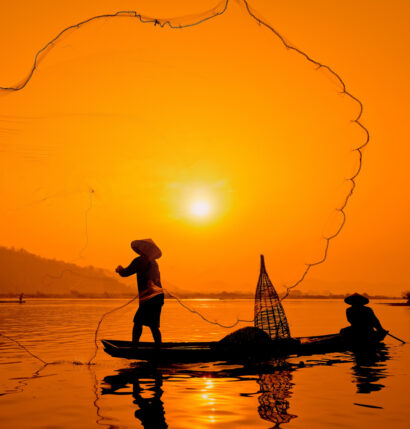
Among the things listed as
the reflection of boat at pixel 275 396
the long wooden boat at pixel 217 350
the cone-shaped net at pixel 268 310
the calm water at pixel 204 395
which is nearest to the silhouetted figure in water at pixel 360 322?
the long wooden boat at pixel 217 350

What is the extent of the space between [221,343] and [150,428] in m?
8.05

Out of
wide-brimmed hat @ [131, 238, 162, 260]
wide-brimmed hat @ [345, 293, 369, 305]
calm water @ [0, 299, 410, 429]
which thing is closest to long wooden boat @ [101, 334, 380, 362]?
calm water @ [0, 299, 410, 429]

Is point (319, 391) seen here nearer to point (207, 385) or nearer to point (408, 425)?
point (207, 385)

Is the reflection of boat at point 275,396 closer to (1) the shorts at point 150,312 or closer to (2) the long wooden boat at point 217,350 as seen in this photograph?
(2) the long wooden boat at point 217,350

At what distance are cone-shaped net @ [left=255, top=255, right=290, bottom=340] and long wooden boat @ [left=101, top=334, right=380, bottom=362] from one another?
102 centimetres

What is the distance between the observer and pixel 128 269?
15461 mm

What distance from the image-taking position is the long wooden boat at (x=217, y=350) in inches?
609

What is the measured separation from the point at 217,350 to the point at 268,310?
3489mm

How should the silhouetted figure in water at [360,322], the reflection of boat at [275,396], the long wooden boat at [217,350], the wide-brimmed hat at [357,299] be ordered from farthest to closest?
the wide-brimmed hat at [357,299], the silhouetted figure in water at [360,322], the long wooden boat at [217,350], the reflection of boat at [275,396]

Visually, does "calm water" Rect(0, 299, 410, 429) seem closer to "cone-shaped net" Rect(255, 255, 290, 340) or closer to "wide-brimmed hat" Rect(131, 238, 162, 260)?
"cone-shaped net" Rect(255, 255, 290, 340)

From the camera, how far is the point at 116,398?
10.9m

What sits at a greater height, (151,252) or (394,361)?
(151,252)

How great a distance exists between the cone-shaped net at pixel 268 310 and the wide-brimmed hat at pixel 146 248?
477 cm

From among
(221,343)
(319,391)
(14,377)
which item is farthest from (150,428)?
(221,343)
